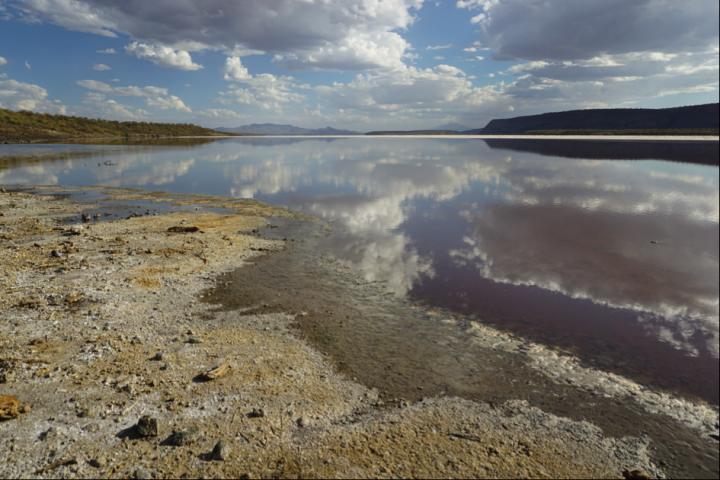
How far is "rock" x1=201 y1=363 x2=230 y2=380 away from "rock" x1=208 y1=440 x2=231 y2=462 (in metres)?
2.86

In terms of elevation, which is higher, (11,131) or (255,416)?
(11,131)

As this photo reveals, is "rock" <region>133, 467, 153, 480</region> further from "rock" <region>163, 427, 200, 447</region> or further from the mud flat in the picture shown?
"rock" <region>163, 427, 200, 447</region>

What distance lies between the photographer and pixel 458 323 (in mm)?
16375

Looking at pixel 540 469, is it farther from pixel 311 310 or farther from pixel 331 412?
pixel 311 310

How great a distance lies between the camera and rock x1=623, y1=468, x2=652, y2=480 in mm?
8906

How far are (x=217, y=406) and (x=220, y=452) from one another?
1.89 meters

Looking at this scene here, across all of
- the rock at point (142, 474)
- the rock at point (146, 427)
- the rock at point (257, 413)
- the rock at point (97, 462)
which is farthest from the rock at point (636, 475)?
the rock at point (97, 462)

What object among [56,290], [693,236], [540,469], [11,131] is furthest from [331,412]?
[11,131]

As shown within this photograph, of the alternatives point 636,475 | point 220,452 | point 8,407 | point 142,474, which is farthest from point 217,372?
point 636,475

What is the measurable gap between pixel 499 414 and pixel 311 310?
8.72 metres

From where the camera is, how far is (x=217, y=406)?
11.0 m

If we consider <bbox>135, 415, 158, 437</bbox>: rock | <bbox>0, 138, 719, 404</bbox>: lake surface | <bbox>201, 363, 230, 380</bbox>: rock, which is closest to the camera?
<bbox>135, 415, 158, 437</bbox>: rock

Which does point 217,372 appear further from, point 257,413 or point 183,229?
point 183,229

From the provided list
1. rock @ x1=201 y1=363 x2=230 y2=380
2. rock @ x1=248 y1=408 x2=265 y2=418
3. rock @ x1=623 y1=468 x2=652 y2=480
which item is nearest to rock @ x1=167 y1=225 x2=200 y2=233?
rock @ x1=201 y1=363 x2=230 y2=380
